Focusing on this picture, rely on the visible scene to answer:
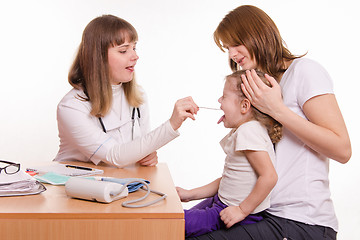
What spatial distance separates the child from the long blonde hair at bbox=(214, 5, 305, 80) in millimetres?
105

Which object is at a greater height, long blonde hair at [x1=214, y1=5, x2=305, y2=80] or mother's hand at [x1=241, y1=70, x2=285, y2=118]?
long blonde hair at [x1=214, y1=5, x2=305, y2=80]

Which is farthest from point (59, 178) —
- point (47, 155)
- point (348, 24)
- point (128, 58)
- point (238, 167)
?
point (348, 24)

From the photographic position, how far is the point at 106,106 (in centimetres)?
211

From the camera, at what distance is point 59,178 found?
1580 mm

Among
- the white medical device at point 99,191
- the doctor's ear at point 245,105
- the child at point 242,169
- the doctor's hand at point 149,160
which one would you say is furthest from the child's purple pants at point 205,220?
the doctor's hand at point 149,160

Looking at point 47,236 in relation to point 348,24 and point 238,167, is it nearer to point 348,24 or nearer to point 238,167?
point 238,167

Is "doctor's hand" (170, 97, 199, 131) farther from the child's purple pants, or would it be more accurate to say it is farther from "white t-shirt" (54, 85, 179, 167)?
the child's purple pants

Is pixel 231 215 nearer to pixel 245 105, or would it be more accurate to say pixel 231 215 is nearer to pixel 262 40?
pixel 245 105

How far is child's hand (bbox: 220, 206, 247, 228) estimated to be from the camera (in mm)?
1476

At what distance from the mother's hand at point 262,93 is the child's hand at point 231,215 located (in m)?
0.34

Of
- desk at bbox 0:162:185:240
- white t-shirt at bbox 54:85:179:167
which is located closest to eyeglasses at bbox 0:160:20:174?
desk at bbox 0:162:185:240

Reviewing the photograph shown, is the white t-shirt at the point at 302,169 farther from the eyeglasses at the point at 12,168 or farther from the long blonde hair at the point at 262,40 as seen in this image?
the eyeglasses at the point at 12,168

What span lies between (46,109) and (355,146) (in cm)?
286

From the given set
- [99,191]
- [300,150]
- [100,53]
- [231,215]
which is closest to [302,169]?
[300,150]
